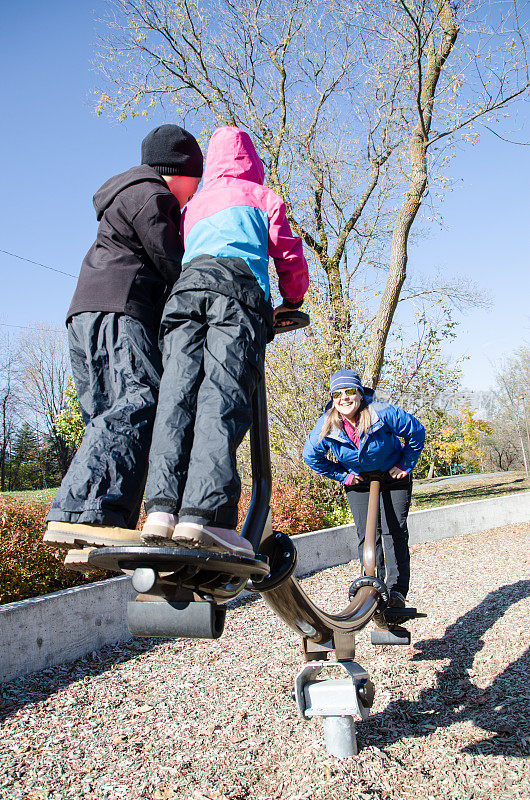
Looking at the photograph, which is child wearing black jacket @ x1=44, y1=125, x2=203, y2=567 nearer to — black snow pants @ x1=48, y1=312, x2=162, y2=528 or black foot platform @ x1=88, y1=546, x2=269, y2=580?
black snow pants @ x1=48, y1=312, x2=162, y2=528

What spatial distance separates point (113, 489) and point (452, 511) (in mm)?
8608

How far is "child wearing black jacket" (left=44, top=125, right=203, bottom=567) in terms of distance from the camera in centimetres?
162

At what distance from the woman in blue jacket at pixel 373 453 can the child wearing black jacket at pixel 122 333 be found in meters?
2.11

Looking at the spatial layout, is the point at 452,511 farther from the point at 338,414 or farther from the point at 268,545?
the point at 268,545

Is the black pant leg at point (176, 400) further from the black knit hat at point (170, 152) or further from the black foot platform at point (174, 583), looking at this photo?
the black knit hat at point (170, 152)

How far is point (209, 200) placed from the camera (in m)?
1.89

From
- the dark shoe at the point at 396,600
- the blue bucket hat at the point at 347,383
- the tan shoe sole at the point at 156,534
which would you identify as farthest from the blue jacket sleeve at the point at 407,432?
the tan shoe sole at the point at 156,534

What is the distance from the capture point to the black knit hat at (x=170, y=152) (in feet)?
6.84

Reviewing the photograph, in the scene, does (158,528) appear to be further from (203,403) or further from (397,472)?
(397,472)

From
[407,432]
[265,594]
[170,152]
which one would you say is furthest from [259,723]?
[170,152]

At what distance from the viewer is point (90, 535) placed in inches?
61.9

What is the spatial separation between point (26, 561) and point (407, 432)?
2.97 m

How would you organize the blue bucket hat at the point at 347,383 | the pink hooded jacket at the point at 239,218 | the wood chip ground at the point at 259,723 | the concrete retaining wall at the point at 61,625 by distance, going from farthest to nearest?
1. the blue bucket hat at the point at 347,383
2. the concrete retaining wall at the point at 61,625
3. the wood chip ground at the point at 259,723
4. the pink hooded jacket at the point at 239,218

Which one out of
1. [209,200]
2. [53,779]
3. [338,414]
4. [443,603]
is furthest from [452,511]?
[209,200]
